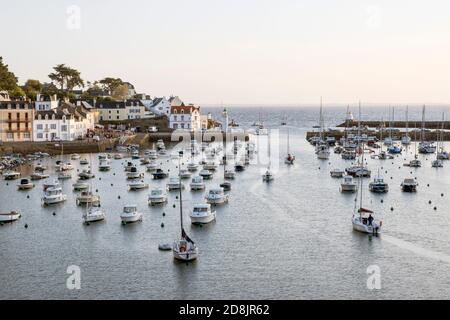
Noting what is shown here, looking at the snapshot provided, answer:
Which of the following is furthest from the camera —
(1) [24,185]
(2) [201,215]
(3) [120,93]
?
(3) [120,93]

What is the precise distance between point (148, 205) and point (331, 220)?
640 inches

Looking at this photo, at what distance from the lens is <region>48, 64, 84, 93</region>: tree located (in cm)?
15762

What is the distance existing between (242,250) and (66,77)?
130m

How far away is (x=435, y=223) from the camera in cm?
4716

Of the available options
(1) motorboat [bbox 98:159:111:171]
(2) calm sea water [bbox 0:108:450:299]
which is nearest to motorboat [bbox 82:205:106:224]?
(2) calm sea water [bbox 0:108:450:299]

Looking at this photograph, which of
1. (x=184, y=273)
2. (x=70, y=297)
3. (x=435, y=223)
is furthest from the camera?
(x=435, y=223)

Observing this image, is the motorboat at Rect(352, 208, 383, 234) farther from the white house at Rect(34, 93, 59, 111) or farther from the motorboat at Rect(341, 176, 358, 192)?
the white house at Rect(34, 93, 59, 111)

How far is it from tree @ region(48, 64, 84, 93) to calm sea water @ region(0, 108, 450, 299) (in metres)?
100

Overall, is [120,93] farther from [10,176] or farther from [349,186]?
[349,186]

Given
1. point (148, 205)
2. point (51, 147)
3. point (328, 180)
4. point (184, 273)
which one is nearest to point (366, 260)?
point (184, 273)

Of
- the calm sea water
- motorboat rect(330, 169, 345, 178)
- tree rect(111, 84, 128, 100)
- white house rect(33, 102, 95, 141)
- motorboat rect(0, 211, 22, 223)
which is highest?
tree rect(111, 84, 128, 100)

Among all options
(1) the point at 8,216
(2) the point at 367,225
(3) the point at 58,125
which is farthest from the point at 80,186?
(3) the point at 58,125

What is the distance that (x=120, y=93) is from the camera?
179000 mm

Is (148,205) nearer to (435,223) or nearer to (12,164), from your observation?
(435,223)
